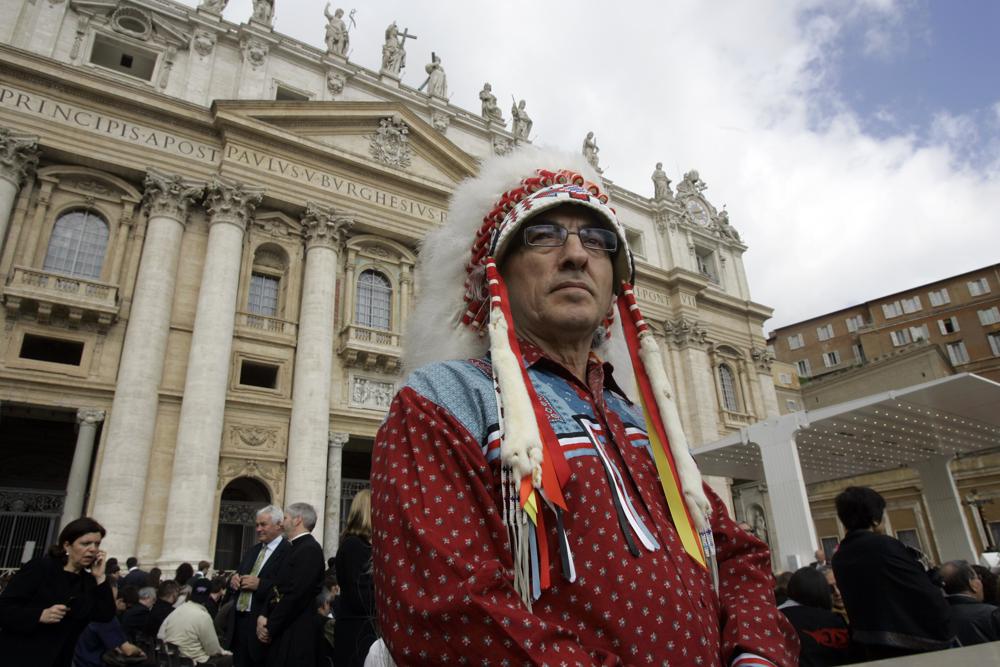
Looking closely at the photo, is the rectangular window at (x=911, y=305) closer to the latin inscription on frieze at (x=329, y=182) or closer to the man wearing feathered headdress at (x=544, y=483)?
the latin inscription on frieze at (x=329, y=182)

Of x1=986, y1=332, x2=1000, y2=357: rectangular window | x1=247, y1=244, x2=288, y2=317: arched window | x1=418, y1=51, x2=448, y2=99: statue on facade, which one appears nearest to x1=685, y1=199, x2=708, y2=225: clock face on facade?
x1=418, y1=51, x2=448, y2=99: statue on facade

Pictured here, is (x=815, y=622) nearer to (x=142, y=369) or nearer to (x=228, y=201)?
(x=142, y=369)

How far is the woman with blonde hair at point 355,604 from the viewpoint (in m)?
3.93

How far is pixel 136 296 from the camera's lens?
1389 cm

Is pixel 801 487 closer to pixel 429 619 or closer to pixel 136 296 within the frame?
pixel 429 619

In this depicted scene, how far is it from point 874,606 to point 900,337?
45.4m

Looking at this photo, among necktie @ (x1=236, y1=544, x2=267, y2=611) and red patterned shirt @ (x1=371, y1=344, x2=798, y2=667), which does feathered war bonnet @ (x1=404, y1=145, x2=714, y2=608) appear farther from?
necktie @ (x1=236, y1=544, x2=267, y2=611)

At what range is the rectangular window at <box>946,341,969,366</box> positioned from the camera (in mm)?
38844

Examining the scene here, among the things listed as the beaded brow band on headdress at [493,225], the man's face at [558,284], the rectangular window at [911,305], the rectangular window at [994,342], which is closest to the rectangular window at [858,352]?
the rectangular window at [911,305]

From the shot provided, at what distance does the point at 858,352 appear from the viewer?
141 feet

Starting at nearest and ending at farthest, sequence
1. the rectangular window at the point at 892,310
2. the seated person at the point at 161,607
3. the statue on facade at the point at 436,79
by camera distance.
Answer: the seated person at the point at 161,607 < the statue on facade at the point at 436,79 < the rectangular window at the point at 892,310

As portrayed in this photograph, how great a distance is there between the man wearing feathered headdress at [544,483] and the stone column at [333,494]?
43.0 feet

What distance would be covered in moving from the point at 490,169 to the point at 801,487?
37.2 ft

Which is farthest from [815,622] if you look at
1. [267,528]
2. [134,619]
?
[134,619]
